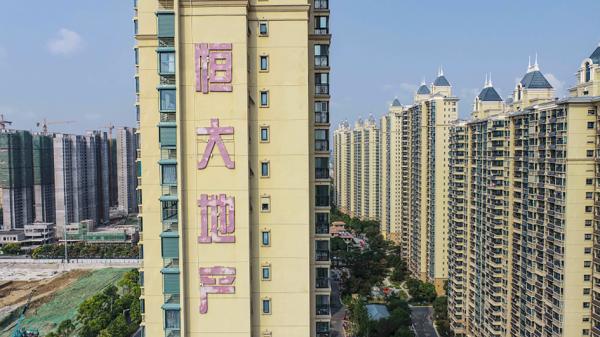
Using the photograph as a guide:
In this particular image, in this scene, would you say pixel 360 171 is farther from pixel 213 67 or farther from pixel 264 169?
pixel 213 67

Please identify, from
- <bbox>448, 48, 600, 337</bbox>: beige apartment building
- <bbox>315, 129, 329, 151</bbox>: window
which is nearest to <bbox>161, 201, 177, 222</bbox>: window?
<bbox>315, 129, 329, 151</bbox>: window

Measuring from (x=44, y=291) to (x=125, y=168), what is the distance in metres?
26.8

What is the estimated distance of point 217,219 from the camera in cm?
598

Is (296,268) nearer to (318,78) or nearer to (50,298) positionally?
(318,78)

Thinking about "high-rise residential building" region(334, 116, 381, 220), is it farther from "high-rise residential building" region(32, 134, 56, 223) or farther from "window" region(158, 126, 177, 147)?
"window" region(158, 126, 177, 147)

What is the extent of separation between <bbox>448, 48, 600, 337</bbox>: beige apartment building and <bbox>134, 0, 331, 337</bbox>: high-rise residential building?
10.8 m

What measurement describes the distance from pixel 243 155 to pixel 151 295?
8.79ft

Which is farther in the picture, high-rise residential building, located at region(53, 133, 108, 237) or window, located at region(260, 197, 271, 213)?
high-rise residential building, located at region(53, 133, 108, 237)

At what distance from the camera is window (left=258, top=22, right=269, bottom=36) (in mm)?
6102

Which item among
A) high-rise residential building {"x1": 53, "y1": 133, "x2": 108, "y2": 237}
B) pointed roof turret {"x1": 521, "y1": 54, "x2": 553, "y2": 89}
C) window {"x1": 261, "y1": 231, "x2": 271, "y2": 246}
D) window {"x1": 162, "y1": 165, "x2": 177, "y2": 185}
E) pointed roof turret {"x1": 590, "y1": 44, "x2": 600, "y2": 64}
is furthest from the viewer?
high-rise residential building {"x1": 53, "y1": 133, "x2": 108, "y2": 237}

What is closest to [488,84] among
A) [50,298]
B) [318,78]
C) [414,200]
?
[414,200]

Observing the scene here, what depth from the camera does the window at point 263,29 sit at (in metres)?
6.10

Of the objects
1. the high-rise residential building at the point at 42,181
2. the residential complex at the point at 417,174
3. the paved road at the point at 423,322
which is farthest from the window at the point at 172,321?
the high-rise residential building at the point at 42,181

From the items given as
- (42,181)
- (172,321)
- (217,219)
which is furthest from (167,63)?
(42,181)
